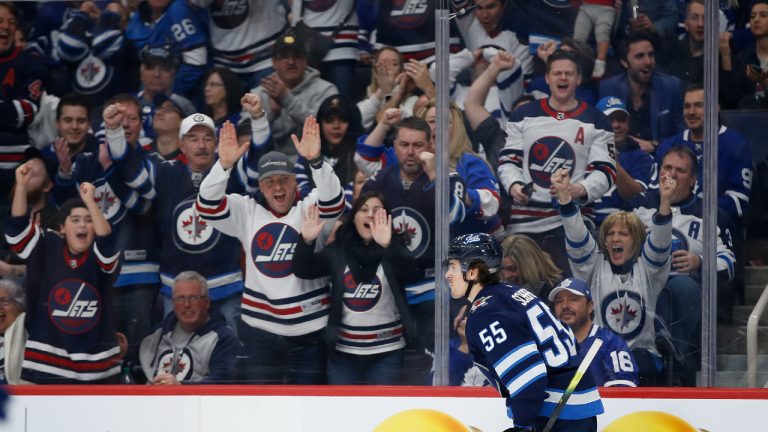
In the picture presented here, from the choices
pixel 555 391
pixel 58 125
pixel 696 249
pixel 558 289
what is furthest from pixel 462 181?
pixel 58 125

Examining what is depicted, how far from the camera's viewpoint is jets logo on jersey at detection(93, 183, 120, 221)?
14.0 feet

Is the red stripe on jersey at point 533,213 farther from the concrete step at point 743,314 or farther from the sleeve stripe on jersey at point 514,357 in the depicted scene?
the sleeve stripe on jersey at point 514,357

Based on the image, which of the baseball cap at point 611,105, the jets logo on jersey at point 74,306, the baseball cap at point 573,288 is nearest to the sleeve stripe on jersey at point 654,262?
the baseball cap at point 573,288

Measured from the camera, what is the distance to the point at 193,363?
4.14m

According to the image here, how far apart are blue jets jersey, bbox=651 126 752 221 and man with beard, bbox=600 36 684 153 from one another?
4.9 inches

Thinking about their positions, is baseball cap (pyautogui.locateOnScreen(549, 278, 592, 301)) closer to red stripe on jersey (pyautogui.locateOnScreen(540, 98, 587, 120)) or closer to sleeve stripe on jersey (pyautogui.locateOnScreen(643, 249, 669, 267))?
sleeve stripe on jersey (pyautogui.locateOnScreen(643, 249, 669, 267))

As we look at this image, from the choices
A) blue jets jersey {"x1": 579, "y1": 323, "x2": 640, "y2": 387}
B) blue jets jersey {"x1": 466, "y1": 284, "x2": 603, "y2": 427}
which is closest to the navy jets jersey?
blue jets jersey {"x1": 579, "y1": 323, "x2": 640, "y2": 387}

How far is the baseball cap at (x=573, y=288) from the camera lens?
13.0ft

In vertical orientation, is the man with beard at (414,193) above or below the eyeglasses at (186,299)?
above

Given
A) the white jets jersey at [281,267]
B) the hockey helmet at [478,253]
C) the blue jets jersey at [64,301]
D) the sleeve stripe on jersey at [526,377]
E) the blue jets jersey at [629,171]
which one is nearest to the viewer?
Result: the sleeve stripe on jersey at [526,377]

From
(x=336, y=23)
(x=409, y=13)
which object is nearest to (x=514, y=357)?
(x=409, y=13)

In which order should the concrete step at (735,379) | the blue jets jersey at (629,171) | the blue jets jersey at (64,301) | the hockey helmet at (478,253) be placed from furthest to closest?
the blue jets jersey at (64,301) < the blue jets jersey at (629,171) < the concrete step at (735,379) < the hockey helmet at (478,253)

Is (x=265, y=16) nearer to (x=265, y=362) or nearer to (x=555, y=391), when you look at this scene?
(x=265, y=362)

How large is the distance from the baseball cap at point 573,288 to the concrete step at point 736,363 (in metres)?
0.54
